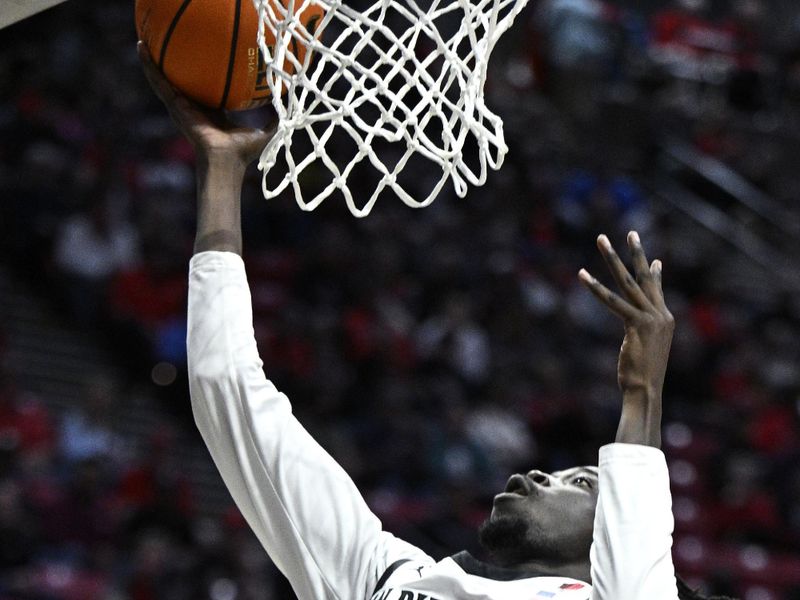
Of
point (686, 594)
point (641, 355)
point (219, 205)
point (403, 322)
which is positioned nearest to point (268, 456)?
point (219, 205)

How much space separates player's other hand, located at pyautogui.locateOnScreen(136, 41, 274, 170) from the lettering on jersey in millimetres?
781

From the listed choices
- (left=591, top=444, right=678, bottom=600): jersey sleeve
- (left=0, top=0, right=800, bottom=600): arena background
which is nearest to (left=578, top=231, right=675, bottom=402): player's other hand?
(left=591, top=444, right=678, bottom=600): jersey sleeve

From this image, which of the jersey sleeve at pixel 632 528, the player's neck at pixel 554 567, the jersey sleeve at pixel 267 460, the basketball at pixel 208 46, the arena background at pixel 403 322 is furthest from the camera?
the arena background at pixel 403 322

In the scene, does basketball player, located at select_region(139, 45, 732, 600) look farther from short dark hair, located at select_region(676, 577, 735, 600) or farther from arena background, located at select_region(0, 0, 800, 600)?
arena background, located at select_region(0, 0, 800, 600)

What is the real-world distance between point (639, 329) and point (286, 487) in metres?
0.67

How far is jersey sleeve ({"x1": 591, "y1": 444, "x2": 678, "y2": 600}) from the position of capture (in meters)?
2.05

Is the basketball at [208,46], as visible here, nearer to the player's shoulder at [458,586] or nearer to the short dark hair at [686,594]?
the player's shoulder at [458,586]

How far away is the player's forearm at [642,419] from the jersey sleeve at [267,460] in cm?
55

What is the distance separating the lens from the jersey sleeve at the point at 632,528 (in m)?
2.05

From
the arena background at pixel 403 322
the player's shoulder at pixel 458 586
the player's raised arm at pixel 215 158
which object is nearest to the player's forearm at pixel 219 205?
the player's raised arm at pixel 215 158

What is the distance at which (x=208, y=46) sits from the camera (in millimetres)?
2473

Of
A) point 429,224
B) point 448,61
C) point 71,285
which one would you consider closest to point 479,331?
point 429,224

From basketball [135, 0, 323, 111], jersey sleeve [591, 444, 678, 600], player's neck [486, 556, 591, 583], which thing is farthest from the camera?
player's neck [486, 556, 591, 583]

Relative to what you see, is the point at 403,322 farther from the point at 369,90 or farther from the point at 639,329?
the point at 639,329
